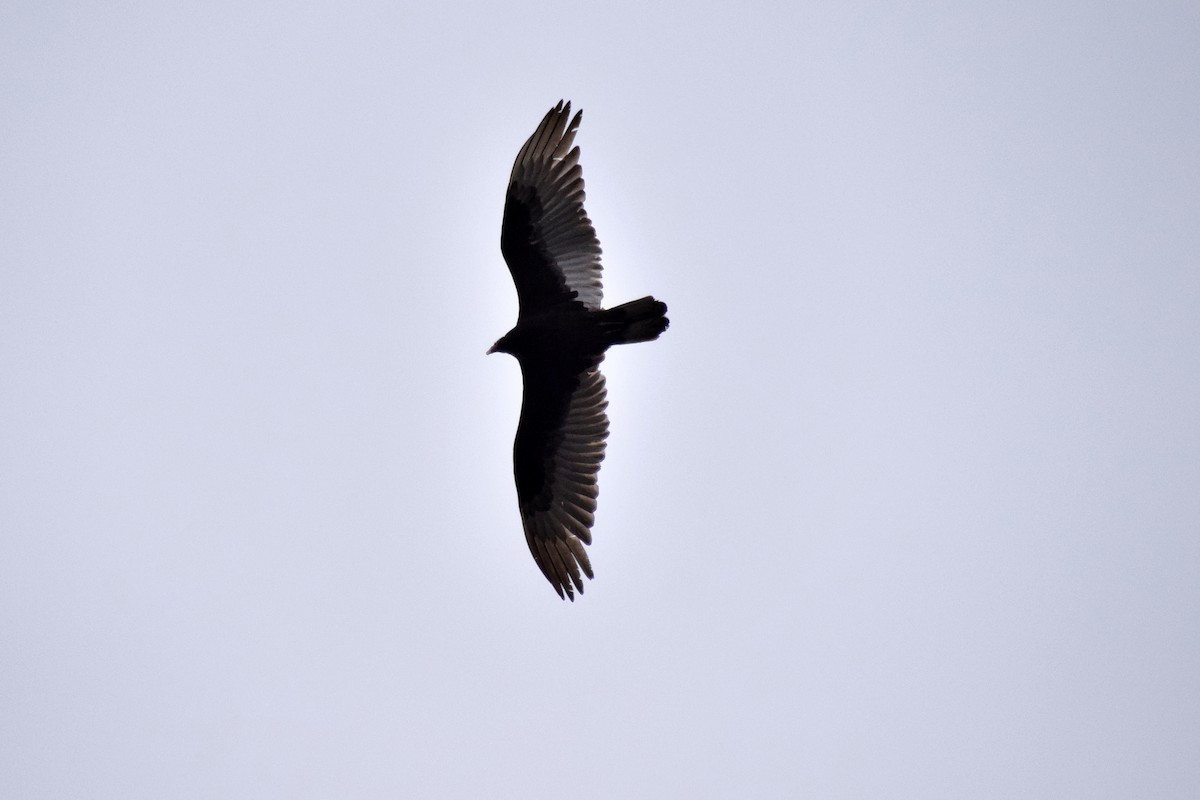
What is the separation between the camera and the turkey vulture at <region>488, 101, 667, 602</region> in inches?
437

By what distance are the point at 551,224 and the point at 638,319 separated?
4.65ft

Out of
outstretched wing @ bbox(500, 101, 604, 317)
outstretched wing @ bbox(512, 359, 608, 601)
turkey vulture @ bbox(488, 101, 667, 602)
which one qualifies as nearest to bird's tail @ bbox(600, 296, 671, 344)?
turkey vulture @ bbox(488, 101, 667, 602)

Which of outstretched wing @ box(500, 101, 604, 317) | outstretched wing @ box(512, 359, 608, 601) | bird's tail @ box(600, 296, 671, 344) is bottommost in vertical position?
outstretched wing @ box(512, 359, 608, 601)

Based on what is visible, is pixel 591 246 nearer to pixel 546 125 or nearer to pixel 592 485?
pixel 546 125

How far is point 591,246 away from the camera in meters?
11.3

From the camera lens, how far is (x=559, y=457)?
12.2 metres

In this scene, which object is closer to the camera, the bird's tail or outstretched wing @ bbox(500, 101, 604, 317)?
the bird's tail

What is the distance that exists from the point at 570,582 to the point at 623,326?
2948 mm

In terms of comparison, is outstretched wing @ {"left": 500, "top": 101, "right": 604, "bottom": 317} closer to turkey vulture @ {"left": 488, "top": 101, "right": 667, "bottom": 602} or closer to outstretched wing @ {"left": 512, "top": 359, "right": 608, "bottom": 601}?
turkey vulture @ {"left": 488, "top": 101, "right": 667, "bottom": 602}

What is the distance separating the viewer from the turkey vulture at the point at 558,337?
1109cm

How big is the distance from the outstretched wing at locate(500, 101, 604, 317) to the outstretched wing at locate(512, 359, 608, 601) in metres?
0.98

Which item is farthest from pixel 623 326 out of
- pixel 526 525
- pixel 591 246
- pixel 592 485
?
pixel 526 525

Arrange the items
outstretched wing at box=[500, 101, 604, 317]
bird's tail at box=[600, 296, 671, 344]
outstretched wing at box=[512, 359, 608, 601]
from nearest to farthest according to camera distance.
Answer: bird's tail at box=[600, 296, 671, 344] → outstretched wing at box=[500, 101, 604, 317] → outstretched wing at box=[512, 359, 608, 601]

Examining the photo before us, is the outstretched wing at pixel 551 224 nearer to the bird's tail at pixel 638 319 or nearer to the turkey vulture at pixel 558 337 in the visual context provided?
the turkey vulture at pixel 558 337
